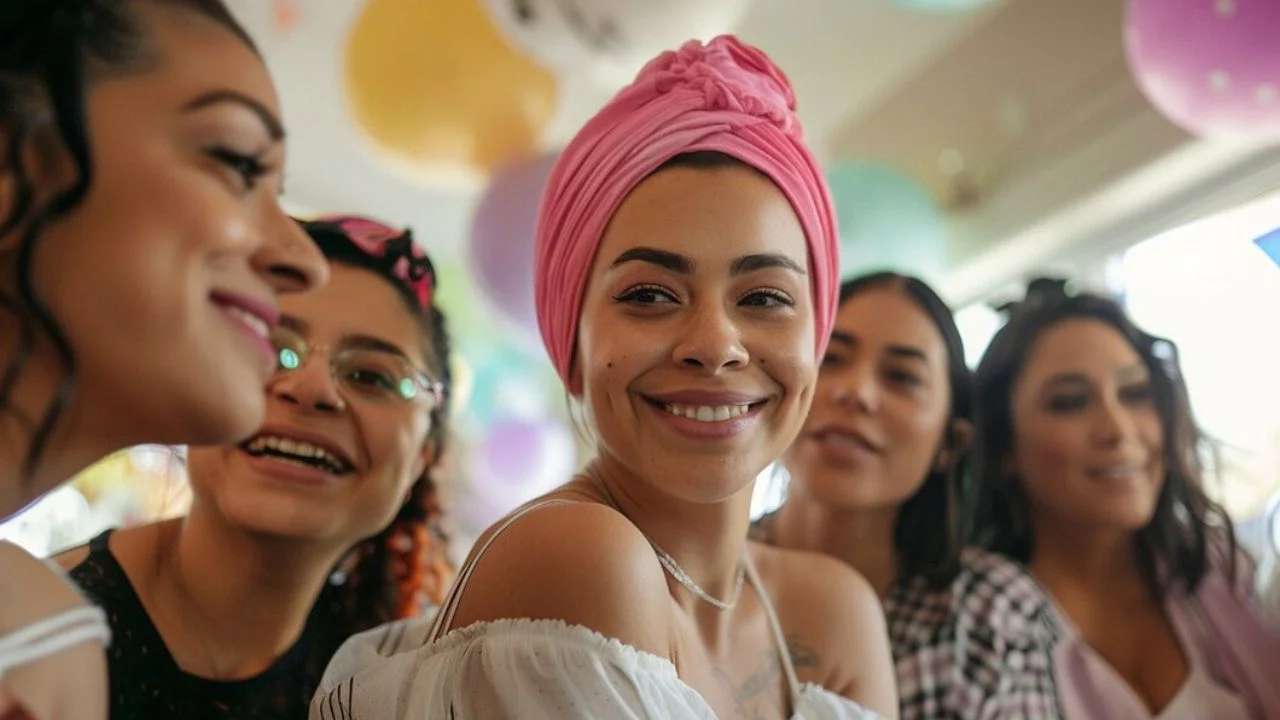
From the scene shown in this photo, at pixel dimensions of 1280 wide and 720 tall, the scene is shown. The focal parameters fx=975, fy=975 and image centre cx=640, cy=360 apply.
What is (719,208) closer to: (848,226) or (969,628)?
(969,628)

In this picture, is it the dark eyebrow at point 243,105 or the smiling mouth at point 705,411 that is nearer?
the dark eyebrow at point 243,105

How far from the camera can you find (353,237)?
117 centimetres

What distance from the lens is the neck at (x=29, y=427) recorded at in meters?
0.62

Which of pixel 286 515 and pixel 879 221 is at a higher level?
pixel 879 221

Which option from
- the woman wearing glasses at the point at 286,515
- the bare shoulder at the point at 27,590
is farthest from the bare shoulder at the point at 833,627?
the bare shoulder at the point at 27,590

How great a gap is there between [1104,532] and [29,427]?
1.42 meters

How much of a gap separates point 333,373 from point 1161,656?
3.97 ft

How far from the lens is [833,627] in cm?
105

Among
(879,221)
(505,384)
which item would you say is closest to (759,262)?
(879,221)

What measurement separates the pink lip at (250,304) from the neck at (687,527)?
1.28 ft

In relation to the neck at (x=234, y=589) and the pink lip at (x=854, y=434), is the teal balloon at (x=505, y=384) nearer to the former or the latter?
the pink lip at (x=854, y=434)

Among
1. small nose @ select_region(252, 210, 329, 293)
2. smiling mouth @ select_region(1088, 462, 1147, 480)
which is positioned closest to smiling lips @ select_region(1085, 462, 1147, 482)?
smiling mouth @ select_region(1088, 462, 1147, 480)

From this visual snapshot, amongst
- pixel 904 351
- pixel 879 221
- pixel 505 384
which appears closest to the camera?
pixel 904 351

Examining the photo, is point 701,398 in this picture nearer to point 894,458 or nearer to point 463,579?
point 463,579
